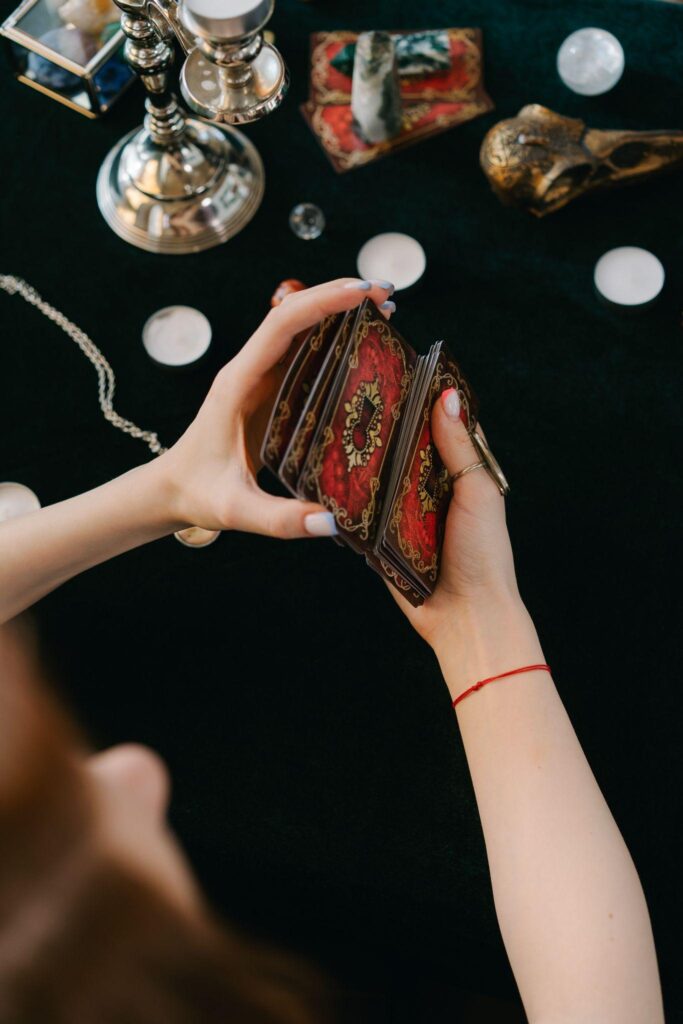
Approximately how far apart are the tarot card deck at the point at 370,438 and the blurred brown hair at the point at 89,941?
47 cm

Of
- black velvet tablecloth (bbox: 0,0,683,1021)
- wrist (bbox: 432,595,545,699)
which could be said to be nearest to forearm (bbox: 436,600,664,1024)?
wrist (bbox: 432,595,545,699)

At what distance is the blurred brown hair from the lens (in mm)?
923

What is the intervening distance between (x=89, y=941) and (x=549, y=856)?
515 mm

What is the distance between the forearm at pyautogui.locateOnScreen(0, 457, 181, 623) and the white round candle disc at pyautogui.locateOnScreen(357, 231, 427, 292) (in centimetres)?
53

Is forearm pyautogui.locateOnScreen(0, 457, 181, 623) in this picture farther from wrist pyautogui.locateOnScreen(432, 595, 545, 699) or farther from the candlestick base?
the candlestick base

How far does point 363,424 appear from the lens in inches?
36.6

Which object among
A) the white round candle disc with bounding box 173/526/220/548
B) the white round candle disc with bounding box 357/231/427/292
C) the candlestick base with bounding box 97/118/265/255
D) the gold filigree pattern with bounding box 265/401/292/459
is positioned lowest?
the white round candle disc with bounding box 173/526/220/548

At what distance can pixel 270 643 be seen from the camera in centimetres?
124

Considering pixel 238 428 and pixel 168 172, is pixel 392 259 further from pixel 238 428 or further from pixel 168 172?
pixel 238 428

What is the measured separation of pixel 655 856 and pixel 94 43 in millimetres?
1485

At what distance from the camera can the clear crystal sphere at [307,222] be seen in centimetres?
143

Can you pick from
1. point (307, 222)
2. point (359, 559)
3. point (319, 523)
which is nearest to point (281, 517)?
point (319, 523)

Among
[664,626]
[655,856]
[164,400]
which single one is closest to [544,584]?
[664,626]

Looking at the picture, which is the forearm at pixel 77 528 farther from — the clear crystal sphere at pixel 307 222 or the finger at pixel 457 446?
the clear crystal sphere at pixel 307 222
